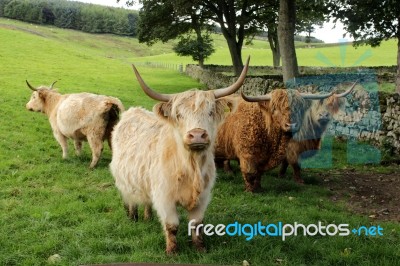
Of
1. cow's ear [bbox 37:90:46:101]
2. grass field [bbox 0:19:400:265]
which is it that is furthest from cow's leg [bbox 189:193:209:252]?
cow's ear [bbox 37:90:46:101]

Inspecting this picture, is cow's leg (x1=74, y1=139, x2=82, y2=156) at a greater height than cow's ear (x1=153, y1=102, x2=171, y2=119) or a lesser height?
lesser

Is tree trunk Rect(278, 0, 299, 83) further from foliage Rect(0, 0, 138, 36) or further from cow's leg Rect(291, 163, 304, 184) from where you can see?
foliage Rect(0, 0, 138, 36)

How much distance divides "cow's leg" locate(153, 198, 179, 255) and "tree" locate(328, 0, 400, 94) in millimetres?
9536

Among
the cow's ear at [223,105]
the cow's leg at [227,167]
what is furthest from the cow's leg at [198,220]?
the cow's leg at [227,167]

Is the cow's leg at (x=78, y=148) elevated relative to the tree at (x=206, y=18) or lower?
lower

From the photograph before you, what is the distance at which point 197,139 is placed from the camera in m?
4.11

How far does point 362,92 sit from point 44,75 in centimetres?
2214

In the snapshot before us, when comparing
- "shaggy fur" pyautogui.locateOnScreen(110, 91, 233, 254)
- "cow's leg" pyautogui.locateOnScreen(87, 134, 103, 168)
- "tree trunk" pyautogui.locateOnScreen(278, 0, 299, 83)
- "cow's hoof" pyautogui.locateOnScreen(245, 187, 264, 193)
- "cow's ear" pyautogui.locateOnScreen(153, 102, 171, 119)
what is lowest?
"cow's hoof" pyautogui.locateOnScreen(245, 187, 264, 193)

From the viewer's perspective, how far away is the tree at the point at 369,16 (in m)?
12.1

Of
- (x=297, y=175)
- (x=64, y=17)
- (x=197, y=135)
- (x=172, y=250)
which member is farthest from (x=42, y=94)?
(x=64, y=17)

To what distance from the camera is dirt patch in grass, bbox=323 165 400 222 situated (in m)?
6.46

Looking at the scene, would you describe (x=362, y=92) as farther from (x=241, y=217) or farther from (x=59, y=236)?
(x=59, y=236)

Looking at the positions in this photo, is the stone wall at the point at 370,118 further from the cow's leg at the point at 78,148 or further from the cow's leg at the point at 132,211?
the cow's leg at the point at 132,211

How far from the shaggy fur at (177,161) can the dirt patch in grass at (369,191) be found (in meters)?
3.04
